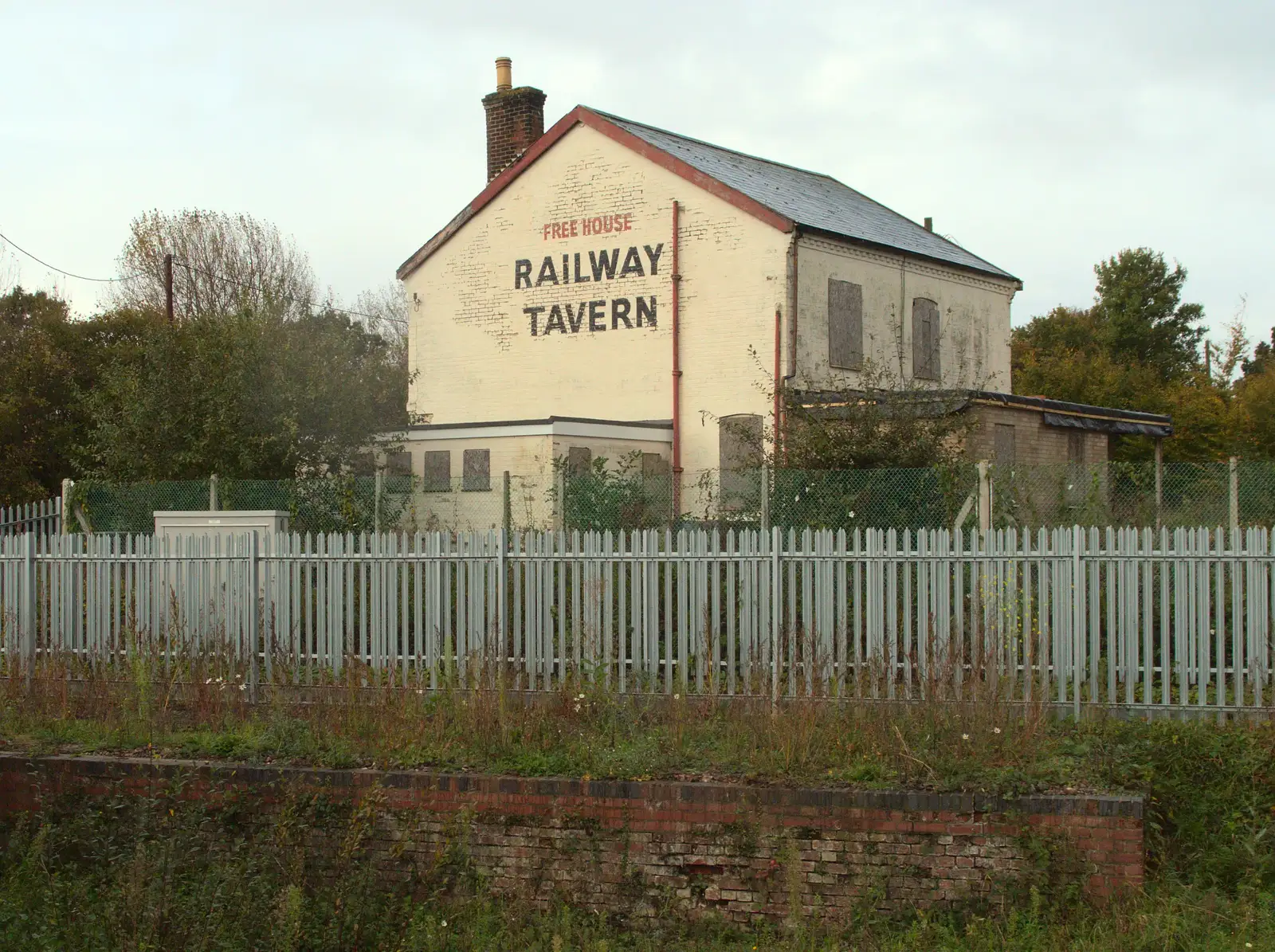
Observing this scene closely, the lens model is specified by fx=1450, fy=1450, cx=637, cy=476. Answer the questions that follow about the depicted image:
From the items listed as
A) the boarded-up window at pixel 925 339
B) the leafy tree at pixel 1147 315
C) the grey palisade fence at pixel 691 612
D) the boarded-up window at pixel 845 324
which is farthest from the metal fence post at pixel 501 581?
the leafy tree at pixel 1147 315

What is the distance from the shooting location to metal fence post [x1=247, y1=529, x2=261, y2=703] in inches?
483

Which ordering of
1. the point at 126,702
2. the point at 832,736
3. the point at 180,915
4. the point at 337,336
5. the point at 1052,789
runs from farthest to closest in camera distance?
the point at 337,336
the point at 126,702
the point at 832,736
the point at 1052,789
the point at 180,915

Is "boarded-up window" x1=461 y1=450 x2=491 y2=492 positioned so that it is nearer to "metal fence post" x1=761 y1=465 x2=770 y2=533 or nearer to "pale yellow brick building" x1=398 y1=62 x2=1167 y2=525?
"pale yellow brick building" x1=398 y1=62 x2=1167 y2=525

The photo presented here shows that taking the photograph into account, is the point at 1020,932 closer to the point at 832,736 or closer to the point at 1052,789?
the point at 1052,789

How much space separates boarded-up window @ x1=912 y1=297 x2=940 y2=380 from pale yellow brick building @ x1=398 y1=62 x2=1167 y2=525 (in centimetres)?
4

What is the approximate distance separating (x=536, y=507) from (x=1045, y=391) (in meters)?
24.3

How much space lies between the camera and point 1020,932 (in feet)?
26.0

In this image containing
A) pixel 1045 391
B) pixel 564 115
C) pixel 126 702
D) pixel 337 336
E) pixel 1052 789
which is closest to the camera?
pixel 1052 789

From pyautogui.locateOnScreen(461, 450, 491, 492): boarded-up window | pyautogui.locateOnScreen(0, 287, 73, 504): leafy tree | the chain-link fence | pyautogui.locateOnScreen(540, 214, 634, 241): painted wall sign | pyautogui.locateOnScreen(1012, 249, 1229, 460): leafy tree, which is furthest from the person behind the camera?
pyautogui.locateOnScreen(1012, 249, 1229, 460): leafy tree

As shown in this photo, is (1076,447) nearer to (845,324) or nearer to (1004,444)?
(1004,444)

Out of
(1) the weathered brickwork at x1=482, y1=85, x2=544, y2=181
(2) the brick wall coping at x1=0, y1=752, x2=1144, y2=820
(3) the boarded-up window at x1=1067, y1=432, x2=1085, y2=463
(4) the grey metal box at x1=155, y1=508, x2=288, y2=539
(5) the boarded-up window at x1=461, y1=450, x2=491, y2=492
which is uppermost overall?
(1) the weathered brickwork at x1=482, y1=85, x2=544, y2=181

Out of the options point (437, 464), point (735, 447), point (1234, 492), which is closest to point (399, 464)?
point (437, 464)

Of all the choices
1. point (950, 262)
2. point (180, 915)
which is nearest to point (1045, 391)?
point (950, 262)

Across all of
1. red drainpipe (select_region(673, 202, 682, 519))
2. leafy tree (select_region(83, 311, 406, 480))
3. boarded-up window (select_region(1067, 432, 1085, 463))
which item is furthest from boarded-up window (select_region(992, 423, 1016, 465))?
leafy tree (select_region(83, 311, 406, 480))
